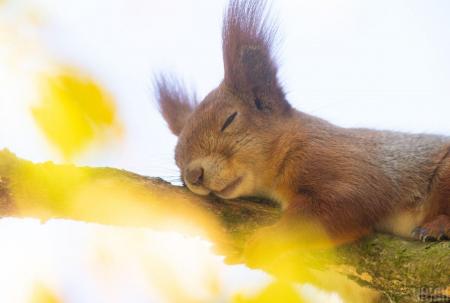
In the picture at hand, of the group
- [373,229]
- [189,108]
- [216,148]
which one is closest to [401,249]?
[373,229]

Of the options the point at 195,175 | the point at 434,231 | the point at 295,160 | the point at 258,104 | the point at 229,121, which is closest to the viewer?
the point at 434,231

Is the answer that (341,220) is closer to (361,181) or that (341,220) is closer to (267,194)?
(361,181)

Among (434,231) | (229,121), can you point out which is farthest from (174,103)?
(434,231)

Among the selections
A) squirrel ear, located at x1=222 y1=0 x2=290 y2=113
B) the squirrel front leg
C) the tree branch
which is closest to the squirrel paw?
the tree branch

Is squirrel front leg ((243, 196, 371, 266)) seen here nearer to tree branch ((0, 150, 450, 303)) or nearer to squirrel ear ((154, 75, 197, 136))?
tree branch ((0, 150, 450, 303))

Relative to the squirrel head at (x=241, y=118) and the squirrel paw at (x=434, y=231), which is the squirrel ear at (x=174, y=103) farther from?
the squirrel paw at (x=434, y=231)

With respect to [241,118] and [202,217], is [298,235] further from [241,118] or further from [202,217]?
[241,118]

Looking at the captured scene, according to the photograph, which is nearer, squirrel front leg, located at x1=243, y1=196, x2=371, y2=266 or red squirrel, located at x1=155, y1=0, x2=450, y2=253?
squirrel front leg, located at x1=243, y1=196, x2=371, y2=266
